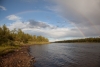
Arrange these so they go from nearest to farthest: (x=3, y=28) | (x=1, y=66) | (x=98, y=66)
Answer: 1. (x=1, y=66)
2. (x=98, y=66)
3. (x=3, y=28)

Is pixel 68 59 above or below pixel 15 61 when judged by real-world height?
below

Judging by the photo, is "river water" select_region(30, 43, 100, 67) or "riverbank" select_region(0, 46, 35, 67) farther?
"river water" select_region(30, 43, 100, 67)

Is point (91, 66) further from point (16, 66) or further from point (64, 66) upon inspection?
point (16, 66)

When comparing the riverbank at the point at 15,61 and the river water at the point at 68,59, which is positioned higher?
the riverbank at the point at 15,61

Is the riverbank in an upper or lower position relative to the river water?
upper

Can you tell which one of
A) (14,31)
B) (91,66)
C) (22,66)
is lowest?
(91,66)

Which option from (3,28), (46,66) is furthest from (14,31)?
(46,66)

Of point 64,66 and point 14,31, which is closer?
point 64,66

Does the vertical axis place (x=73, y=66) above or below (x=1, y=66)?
below

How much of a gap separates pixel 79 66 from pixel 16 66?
12785 mm

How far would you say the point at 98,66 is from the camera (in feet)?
66.4

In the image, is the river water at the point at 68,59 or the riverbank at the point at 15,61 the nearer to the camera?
the riverbank at the point at 15,61

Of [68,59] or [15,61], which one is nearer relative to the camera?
[15,61]

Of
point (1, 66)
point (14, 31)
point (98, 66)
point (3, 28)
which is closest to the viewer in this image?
point (1, 66)
